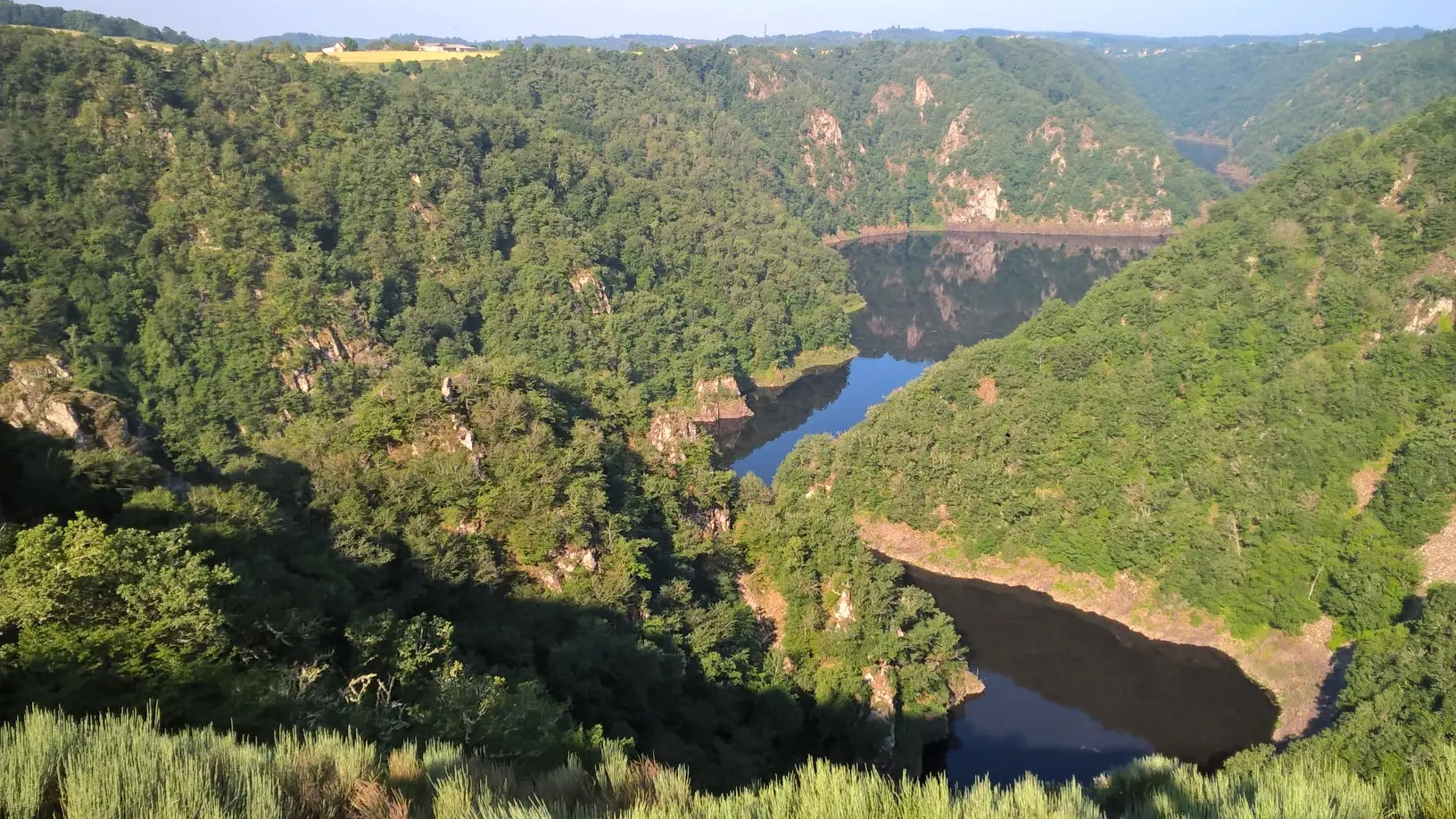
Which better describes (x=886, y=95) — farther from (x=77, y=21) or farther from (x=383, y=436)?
(x=383, y=436)

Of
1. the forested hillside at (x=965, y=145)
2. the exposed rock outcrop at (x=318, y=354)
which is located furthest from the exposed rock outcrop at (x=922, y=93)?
the exposed rock outcrop at (x=318, y=354)

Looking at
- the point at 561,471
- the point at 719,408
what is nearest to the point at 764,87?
the point at 719,408

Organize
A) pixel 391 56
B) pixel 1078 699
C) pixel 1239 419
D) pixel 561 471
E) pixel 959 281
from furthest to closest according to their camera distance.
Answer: pixel 391 56, pixel 959 281, pixel 1239 419, pixel 1078 699, pixel 561 471

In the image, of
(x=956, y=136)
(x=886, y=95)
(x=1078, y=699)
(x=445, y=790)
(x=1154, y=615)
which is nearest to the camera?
(x=445, y=790)

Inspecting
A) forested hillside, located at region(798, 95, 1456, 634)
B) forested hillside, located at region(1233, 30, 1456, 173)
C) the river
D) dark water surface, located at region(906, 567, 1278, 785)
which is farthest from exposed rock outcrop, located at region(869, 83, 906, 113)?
dark water surface, located at region(906, 567, 1278, 785)

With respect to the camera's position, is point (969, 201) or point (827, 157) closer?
point (969, 201)

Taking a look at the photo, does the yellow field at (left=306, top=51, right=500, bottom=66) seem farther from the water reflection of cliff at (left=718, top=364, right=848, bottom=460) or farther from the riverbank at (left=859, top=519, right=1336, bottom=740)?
the riverbank at (left=859, top=519, right=1336, bottom=740)

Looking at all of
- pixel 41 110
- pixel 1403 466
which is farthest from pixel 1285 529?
pixel 41 110

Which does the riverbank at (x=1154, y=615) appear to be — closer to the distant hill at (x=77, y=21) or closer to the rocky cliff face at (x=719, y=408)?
the rocky cliff face at (x=719, y=408)
